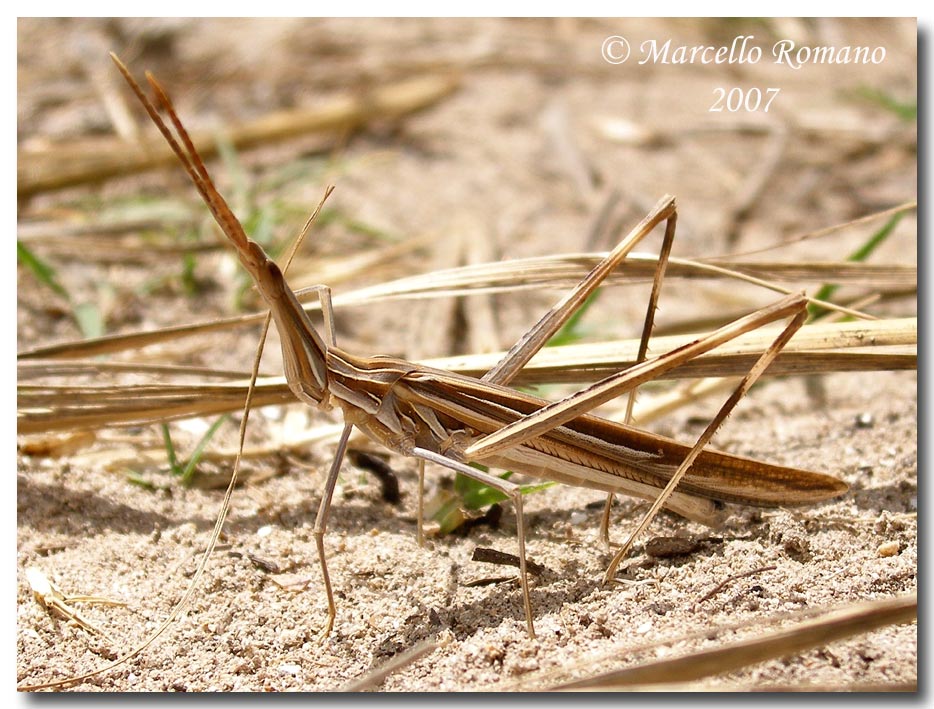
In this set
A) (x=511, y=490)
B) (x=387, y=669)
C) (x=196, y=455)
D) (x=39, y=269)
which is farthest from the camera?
(x=39, y=269)

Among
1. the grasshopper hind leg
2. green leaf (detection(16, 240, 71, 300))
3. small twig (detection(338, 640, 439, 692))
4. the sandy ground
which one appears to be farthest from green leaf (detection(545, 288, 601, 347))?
green leaf (detection(16, 240, 71, 300))

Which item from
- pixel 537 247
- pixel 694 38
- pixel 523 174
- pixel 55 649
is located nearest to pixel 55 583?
pixel 55 649

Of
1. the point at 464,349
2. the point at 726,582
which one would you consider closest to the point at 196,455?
the point at 464,349

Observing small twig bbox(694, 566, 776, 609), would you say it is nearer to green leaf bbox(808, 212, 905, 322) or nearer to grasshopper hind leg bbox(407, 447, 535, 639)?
grasshopper hind leg bbox(407, 447, 535, 639)

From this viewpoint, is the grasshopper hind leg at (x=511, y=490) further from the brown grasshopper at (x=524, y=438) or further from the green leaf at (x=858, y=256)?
the green leaf at (x=858, y=256)

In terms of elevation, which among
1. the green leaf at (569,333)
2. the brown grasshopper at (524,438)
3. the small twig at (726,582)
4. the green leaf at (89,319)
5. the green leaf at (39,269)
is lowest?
the small twig at (726,582)

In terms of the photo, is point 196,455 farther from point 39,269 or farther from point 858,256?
point 858,256

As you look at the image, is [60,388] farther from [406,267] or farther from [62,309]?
[406,267]

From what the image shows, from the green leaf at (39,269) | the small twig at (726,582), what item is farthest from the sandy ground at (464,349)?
the green leaf at (39,269)
